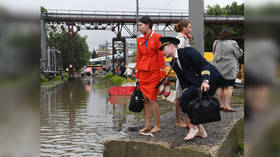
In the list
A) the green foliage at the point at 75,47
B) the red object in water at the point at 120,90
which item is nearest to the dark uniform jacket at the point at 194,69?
the red object in water at the point at 120,90

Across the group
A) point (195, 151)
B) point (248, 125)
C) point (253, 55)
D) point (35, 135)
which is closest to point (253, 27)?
point (253, 55)

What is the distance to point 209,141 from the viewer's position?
3666mm

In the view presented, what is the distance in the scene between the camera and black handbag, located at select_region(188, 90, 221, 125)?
335cm

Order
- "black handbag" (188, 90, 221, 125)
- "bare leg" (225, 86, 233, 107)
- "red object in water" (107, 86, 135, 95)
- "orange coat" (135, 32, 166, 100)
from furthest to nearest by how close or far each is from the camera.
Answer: "red object in water" (107, 86, 135, 95)
"bare leg" (225, 86, 233, 107)
"orange coat" (135, 32, 166, 100)
"black handbag" (188, 90, 221, 125)

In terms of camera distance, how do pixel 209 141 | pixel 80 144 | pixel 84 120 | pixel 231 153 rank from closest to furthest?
1. pixel 209 141
2. pixel 231 153
3. pixel 80 144
4. pixel 84 120

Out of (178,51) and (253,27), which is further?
(178,51)

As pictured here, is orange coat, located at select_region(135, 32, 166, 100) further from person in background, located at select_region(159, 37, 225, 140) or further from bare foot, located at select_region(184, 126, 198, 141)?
bare foot, located at select_region(184, 126, 198, 141)

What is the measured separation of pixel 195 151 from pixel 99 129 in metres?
3.25

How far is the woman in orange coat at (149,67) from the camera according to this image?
4273 mm

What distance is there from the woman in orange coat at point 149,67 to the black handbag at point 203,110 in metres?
0.93

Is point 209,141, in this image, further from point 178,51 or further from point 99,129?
point 99,129

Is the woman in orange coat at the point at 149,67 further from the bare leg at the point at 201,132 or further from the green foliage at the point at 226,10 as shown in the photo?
the green foliage at the point at 226,10

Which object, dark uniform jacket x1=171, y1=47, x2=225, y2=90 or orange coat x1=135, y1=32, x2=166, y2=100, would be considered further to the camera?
orange coat x1=135, y1=32, x2=166, y2=100

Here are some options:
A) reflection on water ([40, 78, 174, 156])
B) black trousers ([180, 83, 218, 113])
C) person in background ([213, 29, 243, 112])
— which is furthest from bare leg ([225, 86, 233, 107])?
black trousers ([180, 83, 218, 113])
